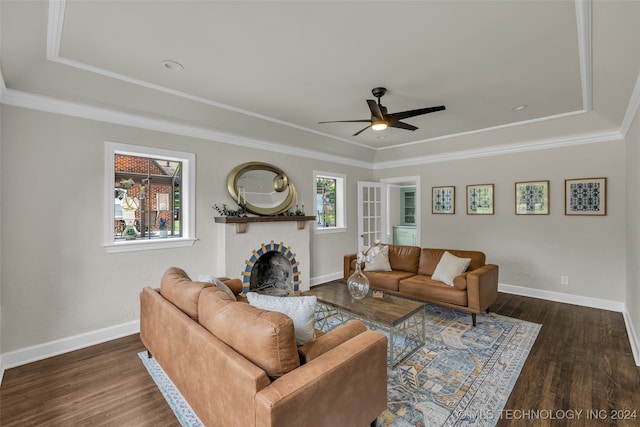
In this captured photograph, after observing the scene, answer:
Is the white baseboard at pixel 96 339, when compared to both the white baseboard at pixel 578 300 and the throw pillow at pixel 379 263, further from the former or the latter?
the throw pillow at pixel 379 263

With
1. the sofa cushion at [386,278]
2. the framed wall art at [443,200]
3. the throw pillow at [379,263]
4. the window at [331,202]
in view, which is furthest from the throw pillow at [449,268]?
the window at [331,202]

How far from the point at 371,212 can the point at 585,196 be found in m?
3.50

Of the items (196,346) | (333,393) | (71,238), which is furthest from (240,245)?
(333,393)

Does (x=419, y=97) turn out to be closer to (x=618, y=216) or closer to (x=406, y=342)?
(x=406, y=342)

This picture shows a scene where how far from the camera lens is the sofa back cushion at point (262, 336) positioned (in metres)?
1.40

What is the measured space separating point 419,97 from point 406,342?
272 cm

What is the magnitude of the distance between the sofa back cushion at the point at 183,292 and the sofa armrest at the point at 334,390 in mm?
955

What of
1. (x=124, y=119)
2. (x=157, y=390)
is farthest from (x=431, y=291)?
(x=124, y=119)

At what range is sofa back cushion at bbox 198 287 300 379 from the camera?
1396 millimetres

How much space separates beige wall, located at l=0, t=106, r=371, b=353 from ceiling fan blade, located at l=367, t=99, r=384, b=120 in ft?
8.11

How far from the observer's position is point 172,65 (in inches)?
102

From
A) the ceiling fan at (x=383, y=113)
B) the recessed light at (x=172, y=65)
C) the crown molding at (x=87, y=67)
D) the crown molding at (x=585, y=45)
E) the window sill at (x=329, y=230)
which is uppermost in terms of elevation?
the recessed light at (x=172, y=65)

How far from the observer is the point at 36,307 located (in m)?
2.77

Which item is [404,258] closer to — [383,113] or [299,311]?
[383,113]
